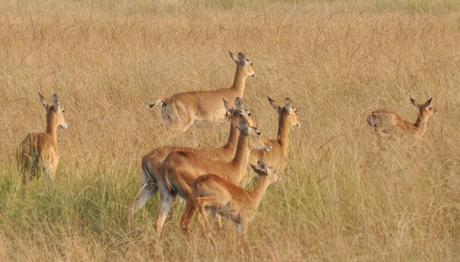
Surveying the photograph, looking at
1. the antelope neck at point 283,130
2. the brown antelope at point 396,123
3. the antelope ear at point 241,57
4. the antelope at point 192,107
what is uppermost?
the antelope ear at point 241,57

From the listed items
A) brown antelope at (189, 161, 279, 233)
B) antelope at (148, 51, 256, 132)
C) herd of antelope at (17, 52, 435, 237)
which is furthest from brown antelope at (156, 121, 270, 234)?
antelope at (148, 51, 256, 132)

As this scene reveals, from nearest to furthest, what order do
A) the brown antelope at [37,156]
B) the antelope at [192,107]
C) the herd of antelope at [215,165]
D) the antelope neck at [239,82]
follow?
the herd of antelope at [215,165] → the brown antelope at [37,156] → the antelope at [192,107] → the antelope neck at [239,82]

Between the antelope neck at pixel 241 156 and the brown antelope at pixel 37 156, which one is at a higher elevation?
the antelope neck at pixel 241 156

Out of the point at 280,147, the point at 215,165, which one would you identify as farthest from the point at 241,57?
the point at 215,165

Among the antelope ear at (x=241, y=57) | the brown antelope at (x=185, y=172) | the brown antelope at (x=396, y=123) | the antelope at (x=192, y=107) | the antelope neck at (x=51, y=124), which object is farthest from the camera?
the antelope ear at (x=241, y=57)

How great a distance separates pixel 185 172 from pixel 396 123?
305cm

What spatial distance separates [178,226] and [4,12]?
13552 mm

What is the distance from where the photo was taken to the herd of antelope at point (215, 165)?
5492 mm

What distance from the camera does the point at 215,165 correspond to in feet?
19.7

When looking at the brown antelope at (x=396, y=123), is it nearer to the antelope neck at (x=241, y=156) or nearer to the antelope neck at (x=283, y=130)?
the antelope neck at (x=283, y=130)

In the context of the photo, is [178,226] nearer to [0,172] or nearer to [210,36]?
[0,172]

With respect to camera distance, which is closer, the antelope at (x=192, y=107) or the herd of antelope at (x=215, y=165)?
the herd of antelope at (x=215, y=165)

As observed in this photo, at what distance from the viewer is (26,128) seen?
8906mm

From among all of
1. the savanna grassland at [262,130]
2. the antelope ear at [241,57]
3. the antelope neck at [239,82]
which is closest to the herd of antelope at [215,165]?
the savanna grassland at [262,130]
